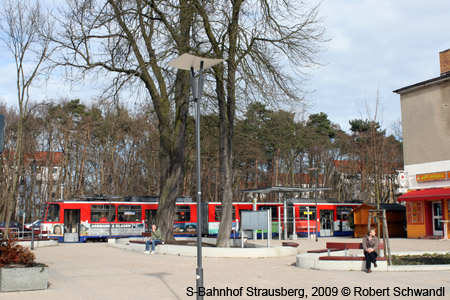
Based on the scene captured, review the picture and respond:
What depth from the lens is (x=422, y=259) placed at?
15.6 metres

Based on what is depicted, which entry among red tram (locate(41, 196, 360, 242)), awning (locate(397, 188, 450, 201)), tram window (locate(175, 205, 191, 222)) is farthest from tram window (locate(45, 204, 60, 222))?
awning (locate(397, 188, 450, 201))

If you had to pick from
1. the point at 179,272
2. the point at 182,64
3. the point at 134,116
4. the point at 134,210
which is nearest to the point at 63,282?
the point at 179,272

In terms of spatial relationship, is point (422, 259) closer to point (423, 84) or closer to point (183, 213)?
point (423, 84)

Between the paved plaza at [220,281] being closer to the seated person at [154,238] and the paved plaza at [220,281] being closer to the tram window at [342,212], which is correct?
the seated person at [154,238]

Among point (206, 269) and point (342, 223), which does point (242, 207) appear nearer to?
point (342, 223)

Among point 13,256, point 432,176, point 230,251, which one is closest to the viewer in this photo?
point 13,256

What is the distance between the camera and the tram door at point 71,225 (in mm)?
31078

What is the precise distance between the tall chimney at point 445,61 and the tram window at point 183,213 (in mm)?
20002

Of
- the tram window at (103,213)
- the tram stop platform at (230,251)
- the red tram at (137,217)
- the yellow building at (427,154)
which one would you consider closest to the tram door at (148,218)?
the red tram at (137,217)

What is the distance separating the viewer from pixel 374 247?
13.2m

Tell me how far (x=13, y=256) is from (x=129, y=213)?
22065 mm

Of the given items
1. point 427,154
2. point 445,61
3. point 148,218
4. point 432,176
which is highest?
point 445,61

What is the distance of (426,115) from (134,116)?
26.9m

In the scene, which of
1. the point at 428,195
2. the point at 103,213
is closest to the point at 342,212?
the point at 428,195
